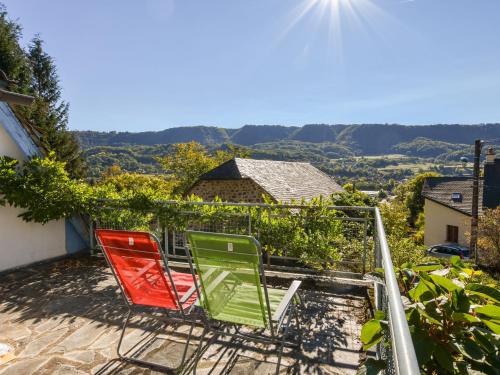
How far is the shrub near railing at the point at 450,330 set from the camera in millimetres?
1419

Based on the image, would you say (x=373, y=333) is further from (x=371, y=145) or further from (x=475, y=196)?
(x=371, y=145)

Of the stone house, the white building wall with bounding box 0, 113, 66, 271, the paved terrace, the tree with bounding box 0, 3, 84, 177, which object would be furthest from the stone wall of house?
the paved terrace

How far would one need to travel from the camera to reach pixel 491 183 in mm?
25188

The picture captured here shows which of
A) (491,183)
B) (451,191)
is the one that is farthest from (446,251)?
(451,191)

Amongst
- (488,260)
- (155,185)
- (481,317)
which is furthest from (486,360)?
(155,185)

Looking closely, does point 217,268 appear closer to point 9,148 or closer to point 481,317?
point 481,317

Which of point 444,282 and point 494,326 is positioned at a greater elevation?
point 444,282

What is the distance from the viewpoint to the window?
27.5 meters

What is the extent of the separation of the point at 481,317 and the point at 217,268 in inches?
66.7

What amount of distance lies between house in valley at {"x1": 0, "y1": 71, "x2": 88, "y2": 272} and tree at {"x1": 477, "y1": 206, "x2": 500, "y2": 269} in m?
20.3

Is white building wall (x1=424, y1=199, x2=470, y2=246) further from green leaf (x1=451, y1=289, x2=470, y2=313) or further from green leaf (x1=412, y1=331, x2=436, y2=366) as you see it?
green leaf (x1=412, y1=331, x2=436, y2=366)

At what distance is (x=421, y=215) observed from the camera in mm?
34594

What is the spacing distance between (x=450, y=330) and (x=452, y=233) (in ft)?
101

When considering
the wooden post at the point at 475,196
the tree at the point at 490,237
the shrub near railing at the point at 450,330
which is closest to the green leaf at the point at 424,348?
the shrub near railing at the point at 450,330
